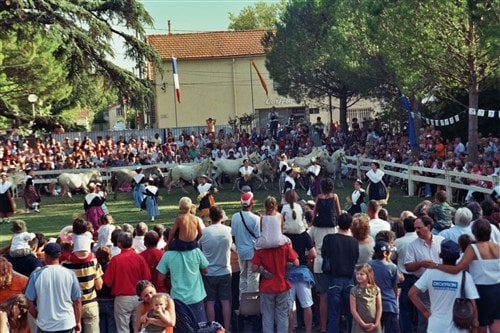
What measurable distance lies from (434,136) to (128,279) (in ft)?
70.7

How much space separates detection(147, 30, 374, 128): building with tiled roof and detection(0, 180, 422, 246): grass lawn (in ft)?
86.9

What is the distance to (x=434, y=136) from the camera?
96.0ft

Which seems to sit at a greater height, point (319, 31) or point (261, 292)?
point (319, 31)

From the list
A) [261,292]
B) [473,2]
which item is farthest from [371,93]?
[261,292]

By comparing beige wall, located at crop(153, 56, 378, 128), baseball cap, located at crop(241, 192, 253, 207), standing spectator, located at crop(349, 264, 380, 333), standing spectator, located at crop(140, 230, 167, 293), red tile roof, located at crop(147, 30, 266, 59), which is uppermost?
red tile roof, located at crop(147, 30, 266, 59)

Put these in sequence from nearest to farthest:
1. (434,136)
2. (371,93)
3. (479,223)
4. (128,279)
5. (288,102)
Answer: (479,223)
(128,279)
(434,136)
(371,93)
(288,102)

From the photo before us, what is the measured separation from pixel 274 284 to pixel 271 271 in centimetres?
17

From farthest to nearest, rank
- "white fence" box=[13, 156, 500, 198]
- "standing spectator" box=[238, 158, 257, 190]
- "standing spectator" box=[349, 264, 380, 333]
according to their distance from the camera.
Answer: "standing spectator" box=[238, 158, 257, 190] → "white fence" box=[13, 156, 500, 198] → "standing spectator" box=[349, 264, 380, 333]

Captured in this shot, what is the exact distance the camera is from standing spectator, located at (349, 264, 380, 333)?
8414 millimetres

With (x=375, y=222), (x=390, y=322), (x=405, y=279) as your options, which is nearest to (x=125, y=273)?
(x=390, y=322)

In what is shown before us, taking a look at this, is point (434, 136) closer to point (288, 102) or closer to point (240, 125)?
point (240, 125)

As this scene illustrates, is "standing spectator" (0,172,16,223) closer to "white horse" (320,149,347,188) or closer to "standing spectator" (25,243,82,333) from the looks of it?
"white horse" (320,149,347,188)

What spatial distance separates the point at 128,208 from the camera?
25.4 meters

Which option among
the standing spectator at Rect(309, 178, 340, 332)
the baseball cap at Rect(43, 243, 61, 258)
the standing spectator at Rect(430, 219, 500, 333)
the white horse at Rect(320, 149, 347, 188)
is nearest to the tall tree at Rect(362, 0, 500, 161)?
the white horse at Rect(320, 149, 347, 188)
